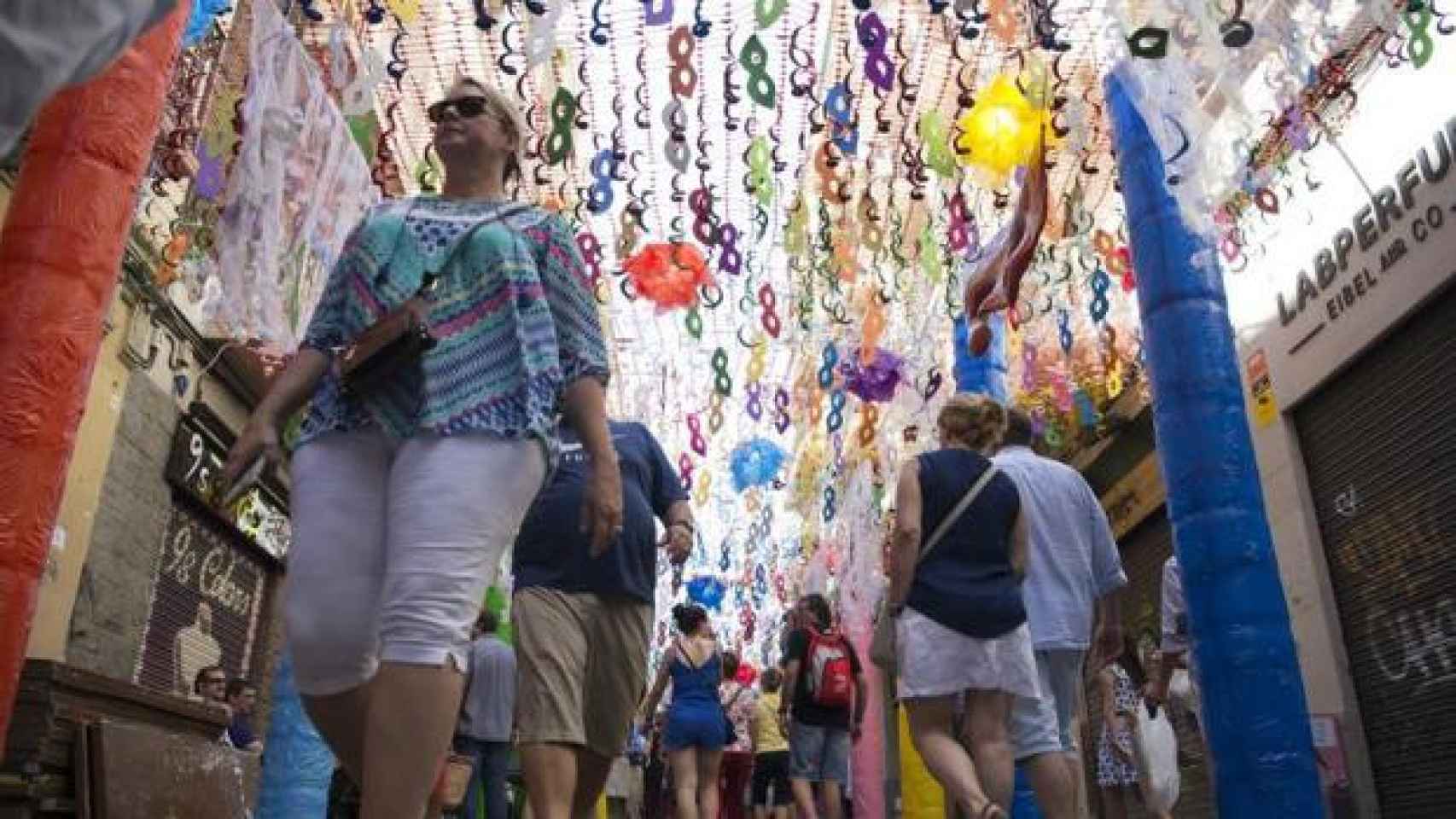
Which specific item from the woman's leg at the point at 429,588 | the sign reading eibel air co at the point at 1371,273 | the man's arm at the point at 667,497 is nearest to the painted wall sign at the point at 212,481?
the man's arm at the point at 667,497

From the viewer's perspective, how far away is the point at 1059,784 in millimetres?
3539

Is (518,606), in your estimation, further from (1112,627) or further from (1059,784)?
(1112,627)

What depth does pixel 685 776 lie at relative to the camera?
20.4 feet

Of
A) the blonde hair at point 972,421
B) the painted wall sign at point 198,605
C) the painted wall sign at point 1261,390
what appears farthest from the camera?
Answer: the painted wall sign at point 198,605

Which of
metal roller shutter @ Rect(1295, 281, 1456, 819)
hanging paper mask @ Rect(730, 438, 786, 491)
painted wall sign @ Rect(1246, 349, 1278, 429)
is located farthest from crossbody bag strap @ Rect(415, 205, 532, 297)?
hanging paper mask @ Rect(730, 438, 786, 491)

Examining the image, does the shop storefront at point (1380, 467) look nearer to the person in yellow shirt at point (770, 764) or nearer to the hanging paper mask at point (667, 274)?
the person in yellow shirt at point (770, 764)

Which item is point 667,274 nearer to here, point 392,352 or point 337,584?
point 392,352

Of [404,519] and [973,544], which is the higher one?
[973,544]

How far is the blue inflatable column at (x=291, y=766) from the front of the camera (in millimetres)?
6227

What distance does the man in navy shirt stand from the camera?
2896 millimetres

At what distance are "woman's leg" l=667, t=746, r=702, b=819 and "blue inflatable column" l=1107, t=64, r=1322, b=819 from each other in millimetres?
2817

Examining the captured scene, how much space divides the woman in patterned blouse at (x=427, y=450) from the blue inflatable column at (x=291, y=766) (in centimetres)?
458

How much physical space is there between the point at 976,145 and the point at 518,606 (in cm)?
422

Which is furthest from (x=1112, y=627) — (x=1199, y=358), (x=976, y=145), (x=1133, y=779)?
(x=976, y=145)
